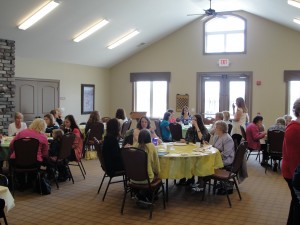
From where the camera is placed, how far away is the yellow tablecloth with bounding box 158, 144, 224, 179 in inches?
176

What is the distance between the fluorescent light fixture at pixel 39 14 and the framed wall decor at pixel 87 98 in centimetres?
362

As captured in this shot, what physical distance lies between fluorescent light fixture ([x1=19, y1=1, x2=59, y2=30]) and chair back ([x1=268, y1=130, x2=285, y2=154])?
4.94 metres

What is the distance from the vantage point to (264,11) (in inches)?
370

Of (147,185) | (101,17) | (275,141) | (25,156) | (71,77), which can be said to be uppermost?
(101,17)

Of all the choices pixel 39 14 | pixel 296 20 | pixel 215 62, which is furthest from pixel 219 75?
pixel 39 14

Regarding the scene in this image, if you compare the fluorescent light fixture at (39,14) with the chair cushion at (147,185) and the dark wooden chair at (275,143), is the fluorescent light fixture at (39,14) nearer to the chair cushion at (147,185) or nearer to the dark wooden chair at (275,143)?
the chair cushion at (147,185)

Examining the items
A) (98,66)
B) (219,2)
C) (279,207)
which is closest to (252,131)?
(279,207)

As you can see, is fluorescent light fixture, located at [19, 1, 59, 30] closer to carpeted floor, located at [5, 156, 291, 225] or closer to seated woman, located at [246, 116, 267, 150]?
carpeted floor, located at [5, 156, 291, 225]

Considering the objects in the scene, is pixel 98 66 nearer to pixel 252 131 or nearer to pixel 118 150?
pixel 252 131

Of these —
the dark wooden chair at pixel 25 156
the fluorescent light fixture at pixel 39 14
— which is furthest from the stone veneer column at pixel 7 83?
Result: the dark wooden chair at pixel 25 156

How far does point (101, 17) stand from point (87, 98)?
3.37 meters

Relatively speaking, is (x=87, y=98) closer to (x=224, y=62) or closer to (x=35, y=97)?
(x=35, y=97)

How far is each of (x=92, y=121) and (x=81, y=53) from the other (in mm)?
3078

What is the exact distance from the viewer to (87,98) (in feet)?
36.4
